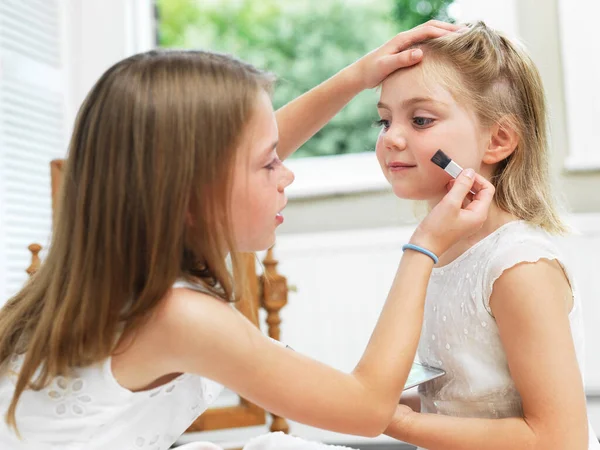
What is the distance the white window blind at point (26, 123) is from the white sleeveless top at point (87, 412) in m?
1.43

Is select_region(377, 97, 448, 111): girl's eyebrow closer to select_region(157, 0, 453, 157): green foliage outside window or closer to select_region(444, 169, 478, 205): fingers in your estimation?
select_region(444, 169, 478, 205): fingers

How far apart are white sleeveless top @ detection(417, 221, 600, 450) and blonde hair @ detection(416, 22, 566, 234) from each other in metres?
0.05

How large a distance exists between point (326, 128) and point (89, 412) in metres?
1.84

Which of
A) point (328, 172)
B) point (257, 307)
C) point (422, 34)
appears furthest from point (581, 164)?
point (422, 34)

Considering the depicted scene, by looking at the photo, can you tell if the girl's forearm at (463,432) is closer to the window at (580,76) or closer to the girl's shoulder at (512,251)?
the girl's shoulder at (512,251)

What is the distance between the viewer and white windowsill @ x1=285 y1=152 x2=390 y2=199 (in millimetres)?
2320

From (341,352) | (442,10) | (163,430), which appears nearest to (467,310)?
(163,430)

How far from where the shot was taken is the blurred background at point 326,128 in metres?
2.06

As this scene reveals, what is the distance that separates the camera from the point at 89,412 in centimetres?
81

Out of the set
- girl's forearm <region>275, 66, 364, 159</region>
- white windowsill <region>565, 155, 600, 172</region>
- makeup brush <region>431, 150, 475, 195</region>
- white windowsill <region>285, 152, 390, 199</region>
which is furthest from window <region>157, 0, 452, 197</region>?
makeup brush <region>431, 150, 475, 195</region>

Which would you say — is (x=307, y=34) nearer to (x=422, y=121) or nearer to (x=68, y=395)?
(x=422, y=121)

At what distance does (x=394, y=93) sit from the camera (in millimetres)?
1071

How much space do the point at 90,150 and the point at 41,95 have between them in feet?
5.74

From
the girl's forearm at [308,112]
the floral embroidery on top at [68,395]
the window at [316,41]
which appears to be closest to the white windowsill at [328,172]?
the window at [316,41]
